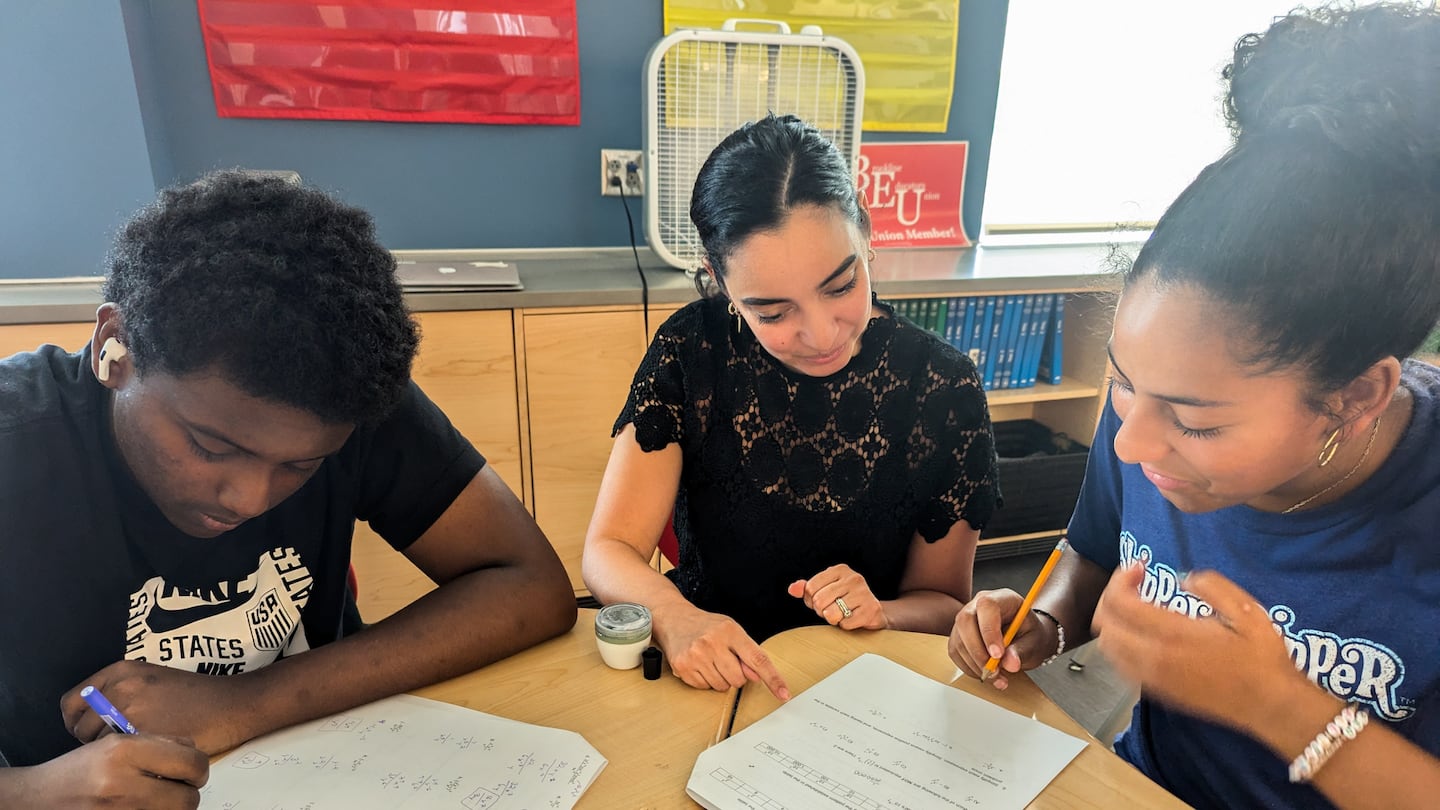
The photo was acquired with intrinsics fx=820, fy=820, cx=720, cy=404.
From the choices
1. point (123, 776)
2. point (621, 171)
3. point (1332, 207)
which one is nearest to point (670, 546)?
point (123, 776)

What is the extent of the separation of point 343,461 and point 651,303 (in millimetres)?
1183

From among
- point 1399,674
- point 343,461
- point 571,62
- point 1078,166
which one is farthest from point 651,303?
point 1078,166

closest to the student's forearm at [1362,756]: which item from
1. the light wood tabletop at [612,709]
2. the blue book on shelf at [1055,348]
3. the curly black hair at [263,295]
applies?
the light wood tabletop at [612,709]

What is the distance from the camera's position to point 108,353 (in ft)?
2.40

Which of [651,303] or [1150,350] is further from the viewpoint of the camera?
[651,303]

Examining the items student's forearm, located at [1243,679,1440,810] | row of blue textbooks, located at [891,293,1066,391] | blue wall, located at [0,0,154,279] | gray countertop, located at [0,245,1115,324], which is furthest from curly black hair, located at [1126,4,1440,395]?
blue wall, located at [0,0,154,279]

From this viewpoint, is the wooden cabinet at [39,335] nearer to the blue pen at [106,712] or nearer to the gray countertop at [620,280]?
the gray countertop at [620,280]

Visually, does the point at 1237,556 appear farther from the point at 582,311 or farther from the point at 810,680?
the point at 582,311

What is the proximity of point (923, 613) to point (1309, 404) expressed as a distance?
564 mm

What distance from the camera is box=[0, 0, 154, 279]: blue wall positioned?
1798 mm

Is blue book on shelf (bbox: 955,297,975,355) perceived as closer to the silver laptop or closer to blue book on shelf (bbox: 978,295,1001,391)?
blue book on shelf (bbox: 978,295,1001,391)

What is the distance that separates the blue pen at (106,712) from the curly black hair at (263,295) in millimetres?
278

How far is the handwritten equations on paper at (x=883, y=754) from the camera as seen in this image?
708 mm

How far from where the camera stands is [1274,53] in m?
0.69
